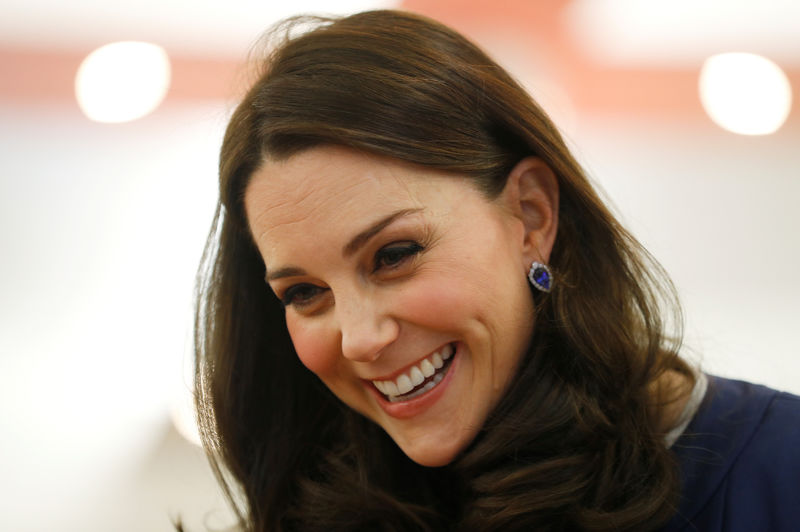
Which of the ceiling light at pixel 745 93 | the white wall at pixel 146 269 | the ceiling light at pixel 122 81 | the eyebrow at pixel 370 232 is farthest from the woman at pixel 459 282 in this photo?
the ceiling light at pixel 745 93

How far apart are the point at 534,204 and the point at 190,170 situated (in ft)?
6.61

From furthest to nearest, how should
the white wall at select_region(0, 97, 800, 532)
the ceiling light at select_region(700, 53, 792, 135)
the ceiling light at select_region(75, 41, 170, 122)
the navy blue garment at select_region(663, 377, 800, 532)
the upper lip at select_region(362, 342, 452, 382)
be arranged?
the ceiling light at select_region(700, 53, 792, 135) < the ceiling light at select_region(75, 41, 170, 122) < the white wall at select_region(0, 97, 800, 532) < the upper lip at select_region(362, 342, 452, 382) < the navy blue garment at select_region(663, 377, 800, 532)

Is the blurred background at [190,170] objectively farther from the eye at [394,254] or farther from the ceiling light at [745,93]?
the eye at [394,254]

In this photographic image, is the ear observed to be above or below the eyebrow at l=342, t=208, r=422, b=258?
below

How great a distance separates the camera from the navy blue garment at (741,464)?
127cm

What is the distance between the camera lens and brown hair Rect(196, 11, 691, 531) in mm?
1334

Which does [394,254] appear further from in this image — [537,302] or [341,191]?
[537,302]

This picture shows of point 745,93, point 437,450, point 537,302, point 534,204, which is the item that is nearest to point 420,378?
point 437,450

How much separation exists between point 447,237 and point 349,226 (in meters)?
0.16

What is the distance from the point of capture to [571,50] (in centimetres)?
318

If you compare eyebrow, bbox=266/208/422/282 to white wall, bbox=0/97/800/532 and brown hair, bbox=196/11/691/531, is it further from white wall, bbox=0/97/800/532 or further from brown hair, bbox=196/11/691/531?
white wall, bbox=0/97/800/532

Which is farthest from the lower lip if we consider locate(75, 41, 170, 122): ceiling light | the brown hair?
locate(75, 41, 170, 122): ceiling light

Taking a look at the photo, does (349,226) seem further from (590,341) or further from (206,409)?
(206,409)

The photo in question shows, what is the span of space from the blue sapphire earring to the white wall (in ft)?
5.53
